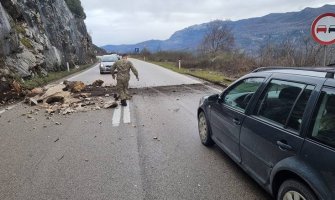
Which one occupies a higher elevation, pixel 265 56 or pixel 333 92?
pixel 333 92

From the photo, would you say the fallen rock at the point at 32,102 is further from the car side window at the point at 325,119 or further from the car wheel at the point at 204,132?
the car side window at the point at 325,119

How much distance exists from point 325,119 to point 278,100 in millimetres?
916

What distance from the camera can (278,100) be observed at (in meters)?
4.03

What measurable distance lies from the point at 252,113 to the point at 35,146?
14.1 ft

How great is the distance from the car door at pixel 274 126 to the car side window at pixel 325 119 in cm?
16

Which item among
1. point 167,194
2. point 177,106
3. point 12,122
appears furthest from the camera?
point 177,106

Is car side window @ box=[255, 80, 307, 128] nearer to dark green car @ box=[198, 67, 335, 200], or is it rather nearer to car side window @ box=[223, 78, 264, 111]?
dark green car @ box=[198, 67, 335, 200]

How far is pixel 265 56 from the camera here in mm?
20828

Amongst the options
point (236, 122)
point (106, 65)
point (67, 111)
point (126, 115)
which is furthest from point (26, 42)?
point (236, 122)

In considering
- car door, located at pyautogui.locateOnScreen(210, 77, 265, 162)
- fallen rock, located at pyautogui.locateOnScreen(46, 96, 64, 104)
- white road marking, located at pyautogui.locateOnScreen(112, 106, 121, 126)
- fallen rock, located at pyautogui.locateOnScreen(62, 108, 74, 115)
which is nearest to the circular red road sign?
car door, located at pyautogui.locateOnScreen(210, 77, 265, 162)

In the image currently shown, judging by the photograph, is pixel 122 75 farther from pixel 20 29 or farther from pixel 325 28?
pixel 20 29

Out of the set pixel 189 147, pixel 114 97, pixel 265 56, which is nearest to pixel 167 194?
pixel 189 147

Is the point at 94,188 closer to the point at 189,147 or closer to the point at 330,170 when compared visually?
the point at 189,147

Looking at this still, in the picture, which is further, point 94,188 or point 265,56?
point 265,56
